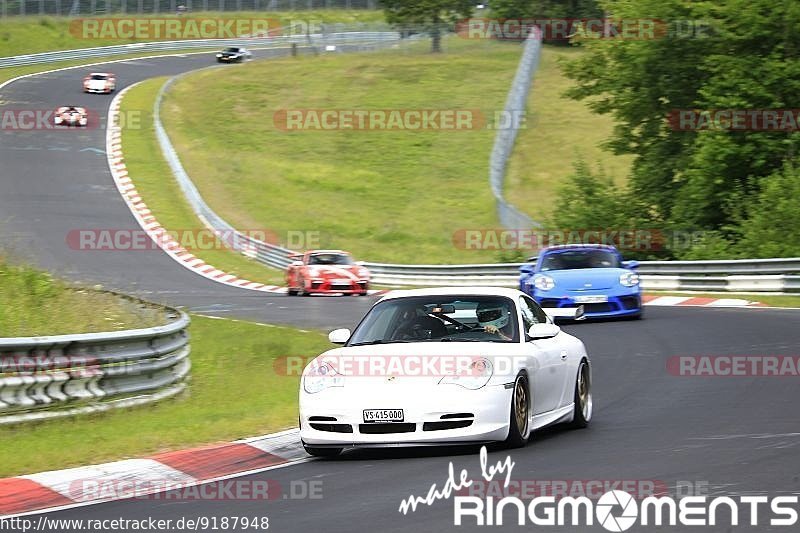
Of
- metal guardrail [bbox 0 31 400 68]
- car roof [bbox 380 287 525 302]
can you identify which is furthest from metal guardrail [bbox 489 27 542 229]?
car roof [bbox 380 287 525 302]

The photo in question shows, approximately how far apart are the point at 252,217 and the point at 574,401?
35871 mm

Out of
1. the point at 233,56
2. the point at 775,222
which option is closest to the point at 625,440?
the point at 775,222

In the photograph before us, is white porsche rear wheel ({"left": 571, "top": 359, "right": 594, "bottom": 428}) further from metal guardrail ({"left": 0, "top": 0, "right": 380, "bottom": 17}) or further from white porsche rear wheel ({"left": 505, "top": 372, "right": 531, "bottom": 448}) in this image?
metal guardrail ({"left": 0, "top": 0, "right": 380, "bottom": 17})

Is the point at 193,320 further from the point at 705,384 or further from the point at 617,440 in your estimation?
the point at 617,440

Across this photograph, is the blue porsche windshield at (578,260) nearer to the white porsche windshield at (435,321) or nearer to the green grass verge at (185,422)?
the green grass verge at (185,422)

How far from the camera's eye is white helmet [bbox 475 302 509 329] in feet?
36.4

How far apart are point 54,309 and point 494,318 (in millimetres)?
6750

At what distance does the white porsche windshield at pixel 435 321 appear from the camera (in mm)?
10914

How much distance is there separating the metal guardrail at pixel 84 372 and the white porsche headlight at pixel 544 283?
383 inches

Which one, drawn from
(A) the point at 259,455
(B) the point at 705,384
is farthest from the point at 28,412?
(B) the point at 705,384

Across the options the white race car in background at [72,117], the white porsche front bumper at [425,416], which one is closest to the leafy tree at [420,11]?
the white race car in background at [72,117]

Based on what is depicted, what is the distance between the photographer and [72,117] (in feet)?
188

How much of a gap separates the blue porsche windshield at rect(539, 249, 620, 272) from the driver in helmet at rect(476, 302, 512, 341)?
40.0 feet

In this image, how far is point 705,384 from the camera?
47.1 feet
